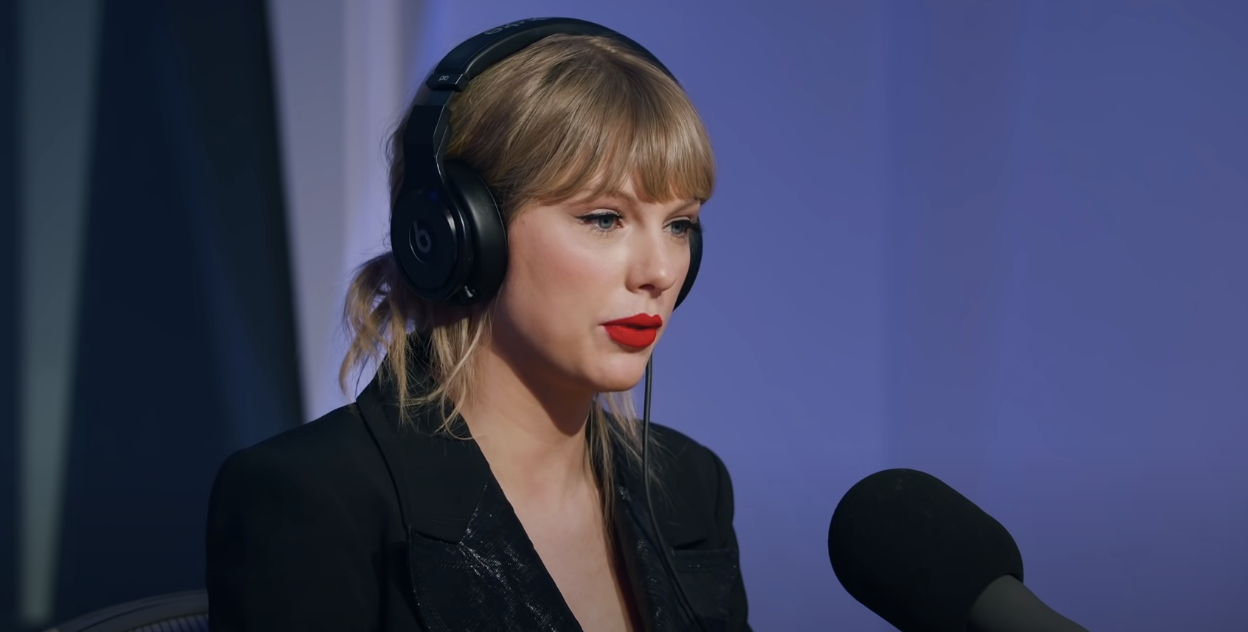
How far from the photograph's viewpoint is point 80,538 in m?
1.29

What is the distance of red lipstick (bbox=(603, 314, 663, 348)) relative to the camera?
0.93 m

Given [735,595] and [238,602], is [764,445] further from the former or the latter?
[238,602]

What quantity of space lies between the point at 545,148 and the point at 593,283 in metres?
0.13

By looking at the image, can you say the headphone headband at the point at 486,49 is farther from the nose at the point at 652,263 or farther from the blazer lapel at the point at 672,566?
the blazer lapel at the point at 672,566

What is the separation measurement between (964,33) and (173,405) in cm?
121

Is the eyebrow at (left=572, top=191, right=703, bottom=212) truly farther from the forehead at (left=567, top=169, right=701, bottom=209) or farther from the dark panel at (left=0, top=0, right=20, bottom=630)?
the dark panel at (left=0, top=0, right=20, bottom=630)

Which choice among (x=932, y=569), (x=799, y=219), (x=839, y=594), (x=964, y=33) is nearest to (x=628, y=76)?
(x=932, y=569)

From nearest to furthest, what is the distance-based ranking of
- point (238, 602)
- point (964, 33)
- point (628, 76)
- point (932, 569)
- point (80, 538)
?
point (932, 569)
point (238, 602)
point (628, 76)
point (80, 538)
point (964, 33)

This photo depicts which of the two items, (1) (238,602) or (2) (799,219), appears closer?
(1) (238,602)

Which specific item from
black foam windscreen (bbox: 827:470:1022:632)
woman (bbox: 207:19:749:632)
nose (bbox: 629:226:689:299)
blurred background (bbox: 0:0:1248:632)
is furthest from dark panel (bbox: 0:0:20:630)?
black foam windscreen (bbox: 827:470:1022:632)

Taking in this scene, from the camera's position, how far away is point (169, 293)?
1.36m

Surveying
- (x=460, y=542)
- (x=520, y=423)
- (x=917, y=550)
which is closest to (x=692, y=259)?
(x=520, y=423)

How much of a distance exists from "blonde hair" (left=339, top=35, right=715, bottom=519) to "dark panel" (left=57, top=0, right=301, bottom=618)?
43cm

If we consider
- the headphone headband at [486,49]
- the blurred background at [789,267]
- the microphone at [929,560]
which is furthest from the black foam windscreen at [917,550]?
the blurred background at [789,267]
